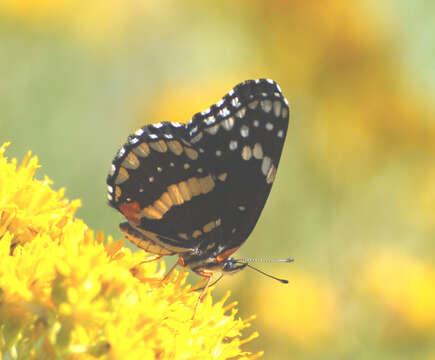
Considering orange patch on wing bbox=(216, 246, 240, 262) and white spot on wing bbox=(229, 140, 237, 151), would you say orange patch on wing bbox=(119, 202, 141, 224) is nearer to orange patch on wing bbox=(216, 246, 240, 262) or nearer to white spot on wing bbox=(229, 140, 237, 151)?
orange patch on wing bbox=(216, 246, 240, 262)

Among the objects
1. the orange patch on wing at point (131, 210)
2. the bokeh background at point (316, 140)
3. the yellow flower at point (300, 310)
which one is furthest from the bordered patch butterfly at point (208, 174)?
the yellow flower at point (300, 310)

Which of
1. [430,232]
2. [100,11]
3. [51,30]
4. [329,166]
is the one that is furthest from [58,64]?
[430,232]

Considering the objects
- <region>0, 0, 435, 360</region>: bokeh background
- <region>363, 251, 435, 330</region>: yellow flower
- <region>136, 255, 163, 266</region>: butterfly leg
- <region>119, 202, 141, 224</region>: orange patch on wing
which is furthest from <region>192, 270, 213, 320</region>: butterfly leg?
<region>363, 251, 435, 330</region>: yellow flower

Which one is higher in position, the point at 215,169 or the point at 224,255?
the point at 215,169

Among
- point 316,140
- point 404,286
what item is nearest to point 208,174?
point 404,286

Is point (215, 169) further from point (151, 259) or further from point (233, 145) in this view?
point (151, 259)
